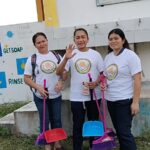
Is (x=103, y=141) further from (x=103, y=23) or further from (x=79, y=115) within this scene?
(x=103, y=23)

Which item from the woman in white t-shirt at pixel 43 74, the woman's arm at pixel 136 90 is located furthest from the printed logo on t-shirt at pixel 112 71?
the woman in white t-shirt at pixel 43 74

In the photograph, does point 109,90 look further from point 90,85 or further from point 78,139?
point 78,139

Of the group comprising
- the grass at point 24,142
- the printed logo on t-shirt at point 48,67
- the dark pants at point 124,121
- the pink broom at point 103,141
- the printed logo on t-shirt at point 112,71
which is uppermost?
the printed logo on t-shirt at point 48,67

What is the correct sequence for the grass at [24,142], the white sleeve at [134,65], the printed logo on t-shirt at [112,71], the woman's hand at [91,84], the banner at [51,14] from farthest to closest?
1. the banner at [51,14]
2. the grass at [24,142]
3. the woman's hand at [91,84]
4. the printed logo on t-shirt at [112,71]
5. the white sleeve at [134,65]

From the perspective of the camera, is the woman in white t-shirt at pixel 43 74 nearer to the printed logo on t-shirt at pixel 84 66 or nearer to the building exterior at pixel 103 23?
the printed logo on t-shirt at pixel 84 66

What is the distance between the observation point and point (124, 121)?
12.4 feet

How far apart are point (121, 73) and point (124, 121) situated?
1.69 feet

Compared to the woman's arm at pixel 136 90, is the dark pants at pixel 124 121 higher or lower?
lower

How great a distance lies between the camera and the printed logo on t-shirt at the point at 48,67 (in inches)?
165

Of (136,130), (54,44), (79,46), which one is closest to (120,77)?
(79,46)

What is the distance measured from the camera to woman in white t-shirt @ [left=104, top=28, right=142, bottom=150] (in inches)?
144

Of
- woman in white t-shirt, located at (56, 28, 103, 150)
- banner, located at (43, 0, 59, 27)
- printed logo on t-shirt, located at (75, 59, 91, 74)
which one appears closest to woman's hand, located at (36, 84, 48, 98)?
woman in white t-shirt, located at (56, 28, 103, 150)

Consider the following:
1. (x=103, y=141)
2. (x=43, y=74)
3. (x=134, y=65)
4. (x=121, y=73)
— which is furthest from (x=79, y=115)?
(x=134, y=65)

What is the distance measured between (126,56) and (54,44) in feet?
6.91
